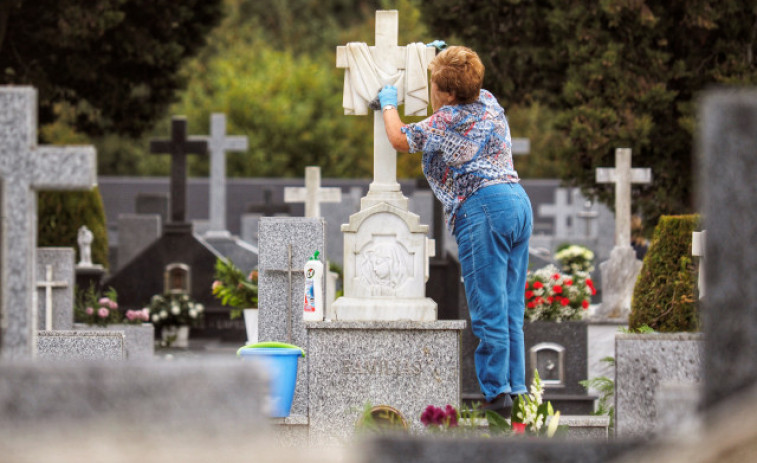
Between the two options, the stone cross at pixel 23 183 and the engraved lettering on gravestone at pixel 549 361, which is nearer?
the stone cross at pixel 23 183

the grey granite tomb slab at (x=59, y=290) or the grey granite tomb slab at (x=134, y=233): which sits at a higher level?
the grey granite tomb slab at (x=134, y=233)

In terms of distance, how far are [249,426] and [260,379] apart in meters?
0.10

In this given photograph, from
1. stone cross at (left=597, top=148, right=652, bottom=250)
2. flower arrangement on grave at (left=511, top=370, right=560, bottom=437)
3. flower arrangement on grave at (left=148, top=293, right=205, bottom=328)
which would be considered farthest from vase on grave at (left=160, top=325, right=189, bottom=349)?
flower arrangement on grave at (left=511, top=370, right=560, bottom=437)

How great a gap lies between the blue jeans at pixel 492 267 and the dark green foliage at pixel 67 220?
11.5 meters

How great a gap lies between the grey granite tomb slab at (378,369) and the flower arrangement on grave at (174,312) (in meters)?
8.01

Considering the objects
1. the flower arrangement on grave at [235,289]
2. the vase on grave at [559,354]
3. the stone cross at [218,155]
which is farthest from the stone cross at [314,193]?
the stone cross at [218,155]

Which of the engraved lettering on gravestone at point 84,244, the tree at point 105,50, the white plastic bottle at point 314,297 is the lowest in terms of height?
the white plastic bottle at point 314,297

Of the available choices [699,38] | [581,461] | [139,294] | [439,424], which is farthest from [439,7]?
[581,461]

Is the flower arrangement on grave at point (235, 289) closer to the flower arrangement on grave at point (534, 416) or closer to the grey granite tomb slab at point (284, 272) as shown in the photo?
the grey granite tomb slab at point (284, 272)

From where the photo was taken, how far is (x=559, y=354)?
9695mm

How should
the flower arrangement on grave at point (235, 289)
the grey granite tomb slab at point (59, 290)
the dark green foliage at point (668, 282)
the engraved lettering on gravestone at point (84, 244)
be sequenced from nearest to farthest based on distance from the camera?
the dark green foliage at point (668, 282) < the grey granite tomb slab at point (59, 290) < the flower arrangement on grave at point (235, 289) < the engraved lettering on gravestone at point (84, 244)

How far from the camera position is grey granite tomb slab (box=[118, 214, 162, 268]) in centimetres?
1991

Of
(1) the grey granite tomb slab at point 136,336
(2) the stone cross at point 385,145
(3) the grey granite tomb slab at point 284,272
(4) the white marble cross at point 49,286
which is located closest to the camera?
(2) the stone cross at point 385,145

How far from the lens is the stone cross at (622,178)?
13.5 m
